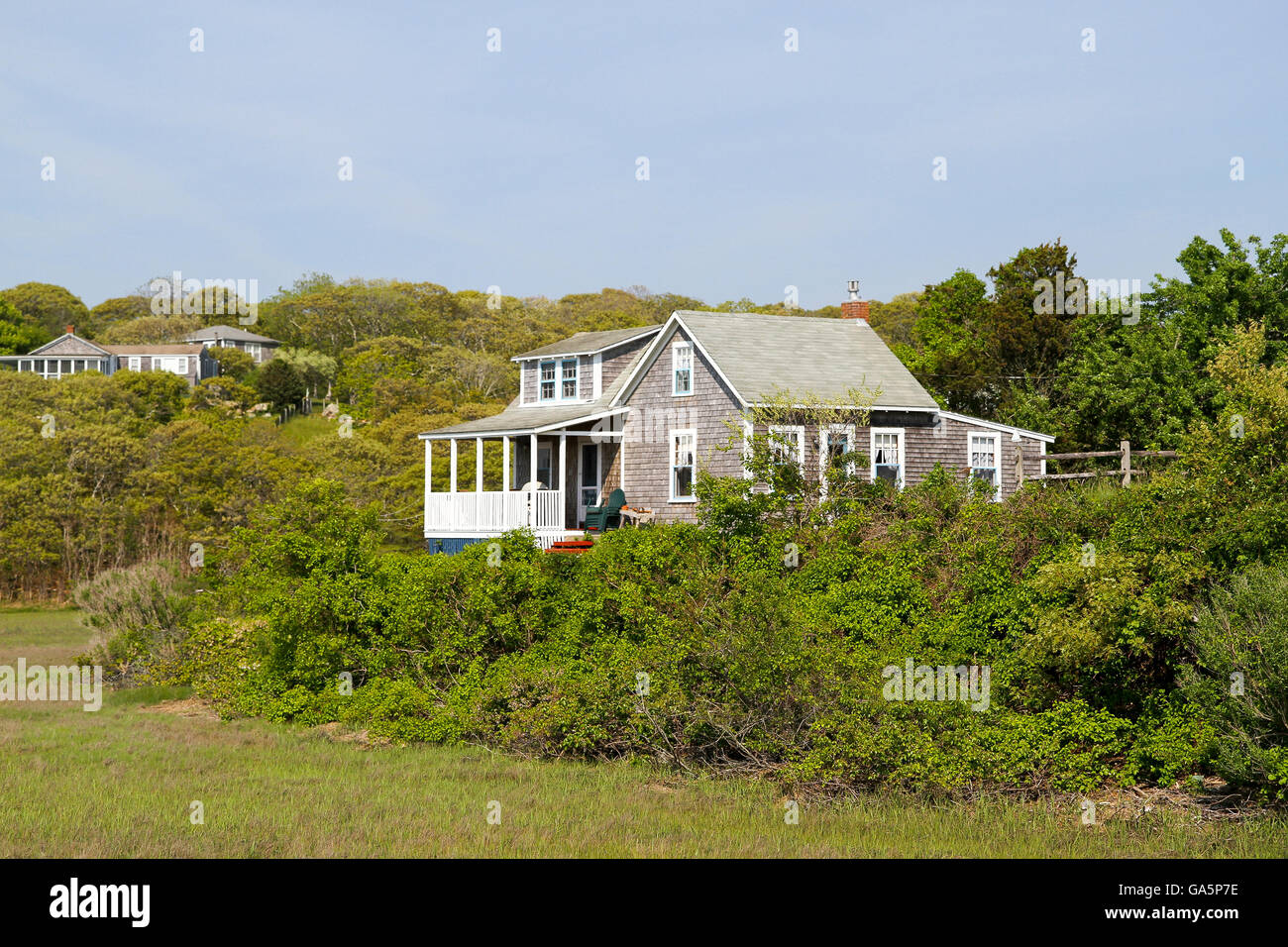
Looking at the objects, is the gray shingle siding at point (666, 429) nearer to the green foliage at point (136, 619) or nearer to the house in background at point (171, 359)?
the green foliage at point (136, 619)

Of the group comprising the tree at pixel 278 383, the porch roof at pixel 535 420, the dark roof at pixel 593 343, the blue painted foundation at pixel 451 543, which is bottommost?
the blue painted foundation at pixel 451 543

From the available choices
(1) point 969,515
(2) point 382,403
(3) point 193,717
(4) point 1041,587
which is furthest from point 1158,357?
(2) point 382,403

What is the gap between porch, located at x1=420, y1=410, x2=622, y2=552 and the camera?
3056 cm

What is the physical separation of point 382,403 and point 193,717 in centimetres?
4581

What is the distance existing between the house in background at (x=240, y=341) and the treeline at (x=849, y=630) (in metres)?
90.2

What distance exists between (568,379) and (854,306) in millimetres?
8502

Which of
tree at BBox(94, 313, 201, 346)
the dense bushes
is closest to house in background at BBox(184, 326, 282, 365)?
tree at BBox(94, 313, 201, 346)

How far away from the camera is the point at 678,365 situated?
3120cm

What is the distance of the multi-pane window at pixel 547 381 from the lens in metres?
36.3

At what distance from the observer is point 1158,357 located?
3412cm

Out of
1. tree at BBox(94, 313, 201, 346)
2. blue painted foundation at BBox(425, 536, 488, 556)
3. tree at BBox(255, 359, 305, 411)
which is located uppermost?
tree at BBox(94, 313, 201, 346)

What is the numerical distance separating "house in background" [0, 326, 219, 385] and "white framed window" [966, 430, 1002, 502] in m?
76.1

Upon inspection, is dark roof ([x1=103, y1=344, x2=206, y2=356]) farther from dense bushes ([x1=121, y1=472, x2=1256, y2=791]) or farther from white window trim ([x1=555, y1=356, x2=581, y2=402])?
dense bushes ([x1=121, y1=472, x2=1256, y2=791])

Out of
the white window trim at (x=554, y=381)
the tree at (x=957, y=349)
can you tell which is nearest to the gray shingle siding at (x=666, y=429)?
the white window trim at (x=554, y=381)
